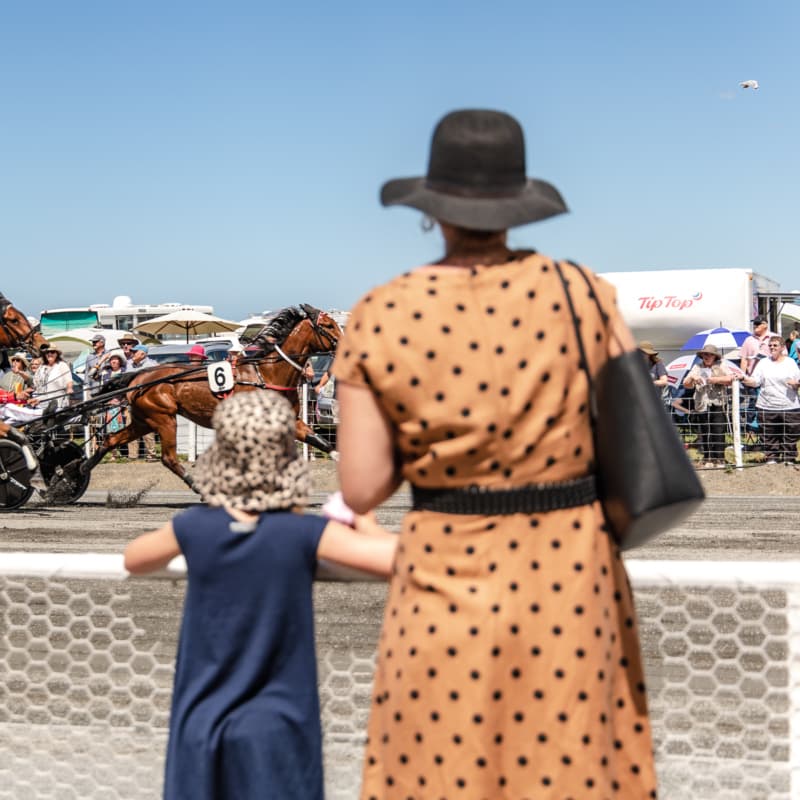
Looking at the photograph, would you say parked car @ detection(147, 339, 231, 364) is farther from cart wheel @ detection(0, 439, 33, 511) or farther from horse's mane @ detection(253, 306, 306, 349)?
cart wheel @ detection(0, 439, 33, 511)

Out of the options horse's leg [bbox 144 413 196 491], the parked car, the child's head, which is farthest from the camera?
the parked car

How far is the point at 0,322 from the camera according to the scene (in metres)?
13.4

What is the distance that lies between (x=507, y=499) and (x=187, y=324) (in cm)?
3540

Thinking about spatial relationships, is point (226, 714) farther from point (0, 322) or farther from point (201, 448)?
point (201, 448)

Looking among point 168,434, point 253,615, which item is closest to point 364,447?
point 253,615

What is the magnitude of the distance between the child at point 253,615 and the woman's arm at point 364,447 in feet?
0.88

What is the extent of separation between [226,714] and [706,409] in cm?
1567

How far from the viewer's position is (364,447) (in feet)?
8.15

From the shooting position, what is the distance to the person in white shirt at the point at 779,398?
17.2 metres

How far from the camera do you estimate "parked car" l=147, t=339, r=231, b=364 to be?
26.7 m

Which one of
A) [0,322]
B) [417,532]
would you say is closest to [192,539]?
[417,532]

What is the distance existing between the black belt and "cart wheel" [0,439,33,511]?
11.2m

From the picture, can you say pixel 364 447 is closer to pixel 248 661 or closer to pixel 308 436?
pixel 248 661

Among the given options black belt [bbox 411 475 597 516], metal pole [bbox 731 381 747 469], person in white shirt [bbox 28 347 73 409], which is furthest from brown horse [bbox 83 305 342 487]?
black belt [bbox 411 475 597 516]
